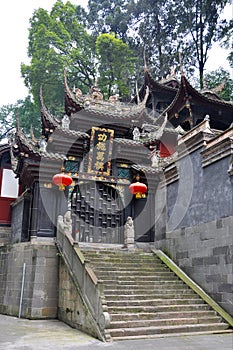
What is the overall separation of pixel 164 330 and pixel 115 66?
2336 centimetres

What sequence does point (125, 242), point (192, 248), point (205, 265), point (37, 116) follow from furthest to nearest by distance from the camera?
point (37, 116)
point (125, 242)
point (192, 248)
point (205, 265)

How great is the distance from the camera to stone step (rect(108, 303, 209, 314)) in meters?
7.55

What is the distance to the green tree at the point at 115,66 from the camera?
2670cm

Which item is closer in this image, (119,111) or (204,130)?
(204,130)

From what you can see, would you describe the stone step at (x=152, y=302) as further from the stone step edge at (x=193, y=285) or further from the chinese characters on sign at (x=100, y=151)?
the chinese characters on sign at (x=100, y=151)

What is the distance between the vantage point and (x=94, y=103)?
14.0 meters

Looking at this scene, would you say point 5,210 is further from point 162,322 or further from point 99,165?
point 162,322

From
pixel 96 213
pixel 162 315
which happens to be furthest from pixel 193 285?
pixel 96 213

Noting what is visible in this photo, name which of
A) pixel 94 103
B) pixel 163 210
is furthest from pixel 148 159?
pixel 94 103

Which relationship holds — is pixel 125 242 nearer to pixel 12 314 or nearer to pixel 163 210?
pixel 163 210

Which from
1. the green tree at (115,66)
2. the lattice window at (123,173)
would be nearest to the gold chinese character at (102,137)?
the lattice window at (123,173)

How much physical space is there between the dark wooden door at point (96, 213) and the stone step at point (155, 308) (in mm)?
4549

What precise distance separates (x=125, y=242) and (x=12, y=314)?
4196 mm

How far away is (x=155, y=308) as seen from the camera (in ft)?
25.7
